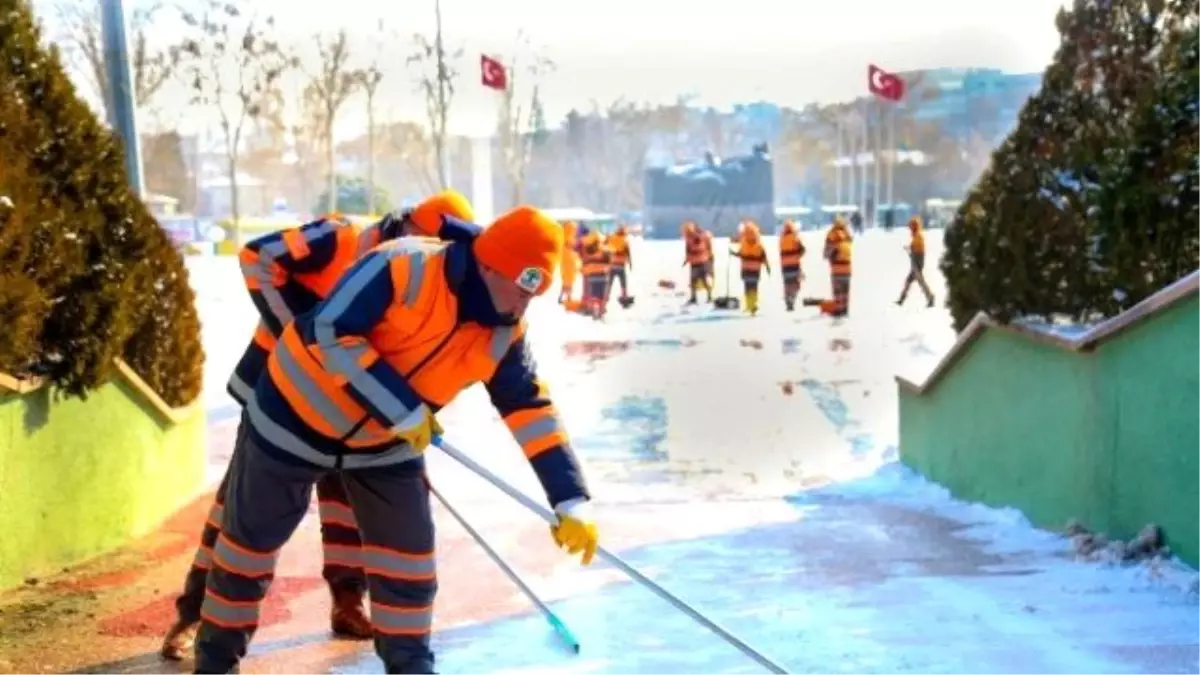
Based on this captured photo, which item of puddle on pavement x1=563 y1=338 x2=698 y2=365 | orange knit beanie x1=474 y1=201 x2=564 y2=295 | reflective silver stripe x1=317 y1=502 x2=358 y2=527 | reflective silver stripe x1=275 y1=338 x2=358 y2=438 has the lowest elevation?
puddle on pavement x1=563 y1=338 x2=698 y2=365

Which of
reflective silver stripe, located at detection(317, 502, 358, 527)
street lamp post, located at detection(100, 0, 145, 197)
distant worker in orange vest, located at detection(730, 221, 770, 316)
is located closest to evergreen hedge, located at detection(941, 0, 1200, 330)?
reflective silver stripe, located at detection(317, 502, 358, 527)

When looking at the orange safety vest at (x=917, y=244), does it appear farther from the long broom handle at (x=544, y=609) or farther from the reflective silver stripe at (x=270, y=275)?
the reflective silver stripe at (x=270, y=275)

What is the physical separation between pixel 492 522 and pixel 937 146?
83.2 m

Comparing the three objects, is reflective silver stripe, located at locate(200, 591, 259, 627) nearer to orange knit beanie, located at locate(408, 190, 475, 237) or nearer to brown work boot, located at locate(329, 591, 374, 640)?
brown work boot, located at locate(329, 591, 374, 640)

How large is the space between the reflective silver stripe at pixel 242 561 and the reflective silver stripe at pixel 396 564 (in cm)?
29

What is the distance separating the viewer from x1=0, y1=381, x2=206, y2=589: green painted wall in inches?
187

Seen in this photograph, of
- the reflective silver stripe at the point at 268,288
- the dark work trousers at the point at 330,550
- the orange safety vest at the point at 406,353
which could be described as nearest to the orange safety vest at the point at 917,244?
the dark work trousers at the point at 330,550

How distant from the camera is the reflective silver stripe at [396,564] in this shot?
359 centimetres

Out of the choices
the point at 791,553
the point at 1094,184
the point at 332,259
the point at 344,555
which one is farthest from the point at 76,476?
the point at 1094,184

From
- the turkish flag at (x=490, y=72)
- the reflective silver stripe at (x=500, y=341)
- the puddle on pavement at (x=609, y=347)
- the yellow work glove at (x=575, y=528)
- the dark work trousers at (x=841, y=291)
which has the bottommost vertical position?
the puddle on pavement at (x=609, y=347)

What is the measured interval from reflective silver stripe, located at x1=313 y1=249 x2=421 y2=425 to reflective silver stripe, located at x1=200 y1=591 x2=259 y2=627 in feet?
2.41

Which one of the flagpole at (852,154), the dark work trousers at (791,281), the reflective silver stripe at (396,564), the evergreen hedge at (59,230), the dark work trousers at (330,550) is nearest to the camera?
the reflective silver stripe at (396,564)

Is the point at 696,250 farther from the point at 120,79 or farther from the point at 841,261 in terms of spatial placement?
the point at 120,79

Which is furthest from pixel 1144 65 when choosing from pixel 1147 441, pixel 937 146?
pixel 937 146
